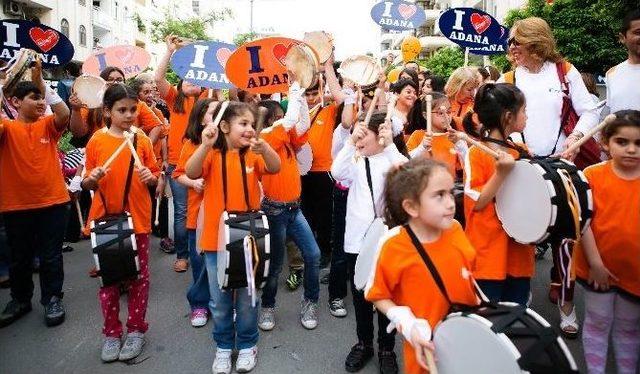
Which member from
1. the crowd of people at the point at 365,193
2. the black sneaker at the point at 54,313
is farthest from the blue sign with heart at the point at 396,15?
the black sneaker at the point at 54,313

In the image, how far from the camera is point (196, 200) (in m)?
3.83

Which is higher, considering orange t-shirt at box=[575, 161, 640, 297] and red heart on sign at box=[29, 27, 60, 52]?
red heart on sign at box=[29, 27, 60, 52]

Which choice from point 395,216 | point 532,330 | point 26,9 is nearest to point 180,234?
point 395,216

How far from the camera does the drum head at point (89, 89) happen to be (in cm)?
390

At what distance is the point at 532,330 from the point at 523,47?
229 cm

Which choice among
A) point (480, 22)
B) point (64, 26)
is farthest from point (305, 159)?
point (64, 26)

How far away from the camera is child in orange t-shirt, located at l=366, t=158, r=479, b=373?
204cm

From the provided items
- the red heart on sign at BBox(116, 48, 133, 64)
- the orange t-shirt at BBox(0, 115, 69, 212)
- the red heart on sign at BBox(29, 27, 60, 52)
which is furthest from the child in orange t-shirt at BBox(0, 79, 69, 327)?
the red heart on sign at BBox(116, 48, 133, 64)

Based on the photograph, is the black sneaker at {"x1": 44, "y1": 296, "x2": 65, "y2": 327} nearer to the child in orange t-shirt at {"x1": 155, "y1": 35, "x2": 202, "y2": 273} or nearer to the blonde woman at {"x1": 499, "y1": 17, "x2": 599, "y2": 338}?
the child in orange t-shirt at {"x1": 155, "y1": 35, "x2": 202, "y2": 273}

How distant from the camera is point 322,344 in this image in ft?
11.7

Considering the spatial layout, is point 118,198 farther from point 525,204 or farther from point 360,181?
point 525,204

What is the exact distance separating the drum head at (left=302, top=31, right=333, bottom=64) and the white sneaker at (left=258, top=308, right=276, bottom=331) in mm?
2115

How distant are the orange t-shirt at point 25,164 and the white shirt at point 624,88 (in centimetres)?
412

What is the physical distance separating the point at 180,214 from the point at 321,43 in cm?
224
